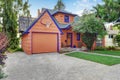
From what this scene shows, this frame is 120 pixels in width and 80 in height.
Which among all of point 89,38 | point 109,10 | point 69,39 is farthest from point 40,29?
point 109,10

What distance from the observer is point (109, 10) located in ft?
73.5

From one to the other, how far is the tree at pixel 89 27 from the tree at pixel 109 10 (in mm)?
5468

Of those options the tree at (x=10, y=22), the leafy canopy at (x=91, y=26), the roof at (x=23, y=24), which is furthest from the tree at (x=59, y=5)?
the leafy canopy at (x=91, y=26)

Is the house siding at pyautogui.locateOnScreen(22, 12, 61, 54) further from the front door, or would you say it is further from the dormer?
the dormer

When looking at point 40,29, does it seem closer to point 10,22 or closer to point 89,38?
point 10,22

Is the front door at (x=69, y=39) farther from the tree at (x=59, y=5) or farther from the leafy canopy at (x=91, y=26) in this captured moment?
the tree at (x=59, y=5)

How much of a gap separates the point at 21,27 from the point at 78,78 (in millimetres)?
14413

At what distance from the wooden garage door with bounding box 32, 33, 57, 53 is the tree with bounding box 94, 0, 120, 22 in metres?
10.8

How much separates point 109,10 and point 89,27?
25.8 ft

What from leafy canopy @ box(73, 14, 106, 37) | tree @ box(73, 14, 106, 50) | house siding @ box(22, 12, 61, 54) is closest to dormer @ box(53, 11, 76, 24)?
tree @ box(73, 14, 106, 50)

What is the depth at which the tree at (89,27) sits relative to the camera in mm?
17094

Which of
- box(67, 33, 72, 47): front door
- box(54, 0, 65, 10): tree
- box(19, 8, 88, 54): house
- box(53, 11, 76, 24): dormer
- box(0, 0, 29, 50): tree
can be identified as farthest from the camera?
box(54, 0, 65, 10): tree

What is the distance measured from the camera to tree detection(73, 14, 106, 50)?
17094 millimetres

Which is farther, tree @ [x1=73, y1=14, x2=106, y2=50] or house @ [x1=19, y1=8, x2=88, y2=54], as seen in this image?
tree @ [x1=73, y1=14, x2=106, y2=50]
